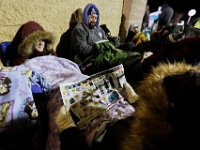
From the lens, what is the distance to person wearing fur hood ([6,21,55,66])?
5.10ft

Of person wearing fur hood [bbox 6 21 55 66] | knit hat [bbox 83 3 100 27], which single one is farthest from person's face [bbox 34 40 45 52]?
knit hat [bbox 83 3 100 27]

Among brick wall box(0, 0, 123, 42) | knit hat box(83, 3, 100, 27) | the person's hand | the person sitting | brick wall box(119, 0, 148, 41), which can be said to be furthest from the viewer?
brick wall box(119, 0, 148, 41)

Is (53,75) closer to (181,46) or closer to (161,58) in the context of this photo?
(161,58)

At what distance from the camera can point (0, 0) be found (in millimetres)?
1441

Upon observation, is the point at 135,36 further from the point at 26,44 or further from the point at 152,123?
the point at 152,123

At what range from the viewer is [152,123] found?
53 centimetres

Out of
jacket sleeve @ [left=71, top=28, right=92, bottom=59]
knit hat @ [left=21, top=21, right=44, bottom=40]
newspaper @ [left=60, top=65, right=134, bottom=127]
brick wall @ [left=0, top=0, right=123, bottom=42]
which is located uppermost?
brick wall @ [left=0, top=0, right=123, bottom=42]

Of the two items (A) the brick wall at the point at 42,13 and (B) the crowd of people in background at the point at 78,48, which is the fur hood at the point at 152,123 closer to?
(B) the crowd of people in background at the point at 78,48

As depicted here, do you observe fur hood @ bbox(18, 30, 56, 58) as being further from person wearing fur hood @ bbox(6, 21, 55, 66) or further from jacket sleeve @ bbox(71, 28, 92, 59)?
jacket sleeve @ bbox(71, 28, 92, 59)

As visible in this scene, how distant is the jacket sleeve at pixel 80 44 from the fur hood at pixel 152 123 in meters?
1.52

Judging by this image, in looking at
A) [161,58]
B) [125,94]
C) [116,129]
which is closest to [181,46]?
[161,58]

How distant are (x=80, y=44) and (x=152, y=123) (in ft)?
5.50

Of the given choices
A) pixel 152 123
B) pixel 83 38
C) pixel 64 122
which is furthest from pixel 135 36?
pixel 152 123

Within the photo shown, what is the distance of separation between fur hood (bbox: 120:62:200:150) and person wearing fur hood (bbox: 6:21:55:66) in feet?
3.81
